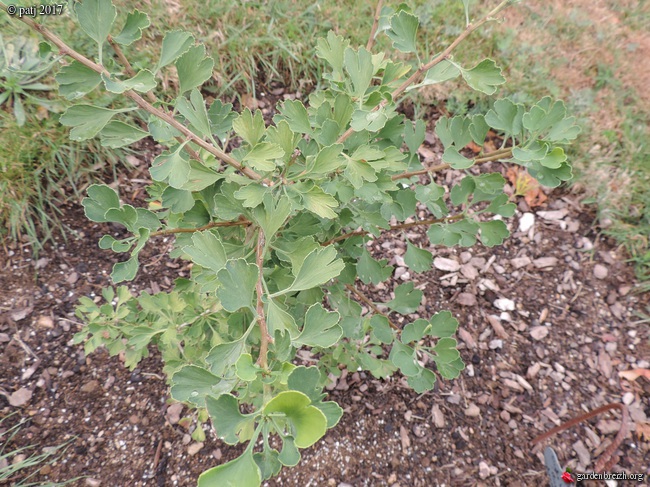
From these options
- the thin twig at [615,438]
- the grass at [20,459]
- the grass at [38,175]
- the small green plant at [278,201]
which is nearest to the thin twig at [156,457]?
the grass at [20,459]

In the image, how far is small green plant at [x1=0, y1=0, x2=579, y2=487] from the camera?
82cm

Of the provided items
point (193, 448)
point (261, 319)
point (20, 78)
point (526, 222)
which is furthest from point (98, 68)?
point (526, 222)

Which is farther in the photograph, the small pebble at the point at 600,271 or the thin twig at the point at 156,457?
the small pebble at the point at 600,271

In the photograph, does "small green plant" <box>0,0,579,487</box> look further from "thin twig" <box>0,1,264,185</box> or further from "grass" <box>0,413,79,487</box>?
"grass" <box>0,413,79,487</box>

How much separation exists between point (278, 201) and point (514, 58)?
7.94ft

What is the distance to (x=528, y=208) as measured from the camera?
2611mm

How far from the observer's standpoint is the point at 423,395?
2049mm

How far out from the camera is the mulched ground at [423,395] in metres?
1.84

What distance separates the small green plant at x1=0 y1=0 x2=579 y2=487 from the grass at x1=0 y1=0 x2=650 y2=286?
1.39m

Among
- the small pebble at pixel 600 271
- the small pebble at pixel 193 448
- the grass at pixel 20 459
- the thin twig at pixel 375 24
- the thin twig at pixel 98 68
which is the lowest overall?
the grass at pixel 20 459

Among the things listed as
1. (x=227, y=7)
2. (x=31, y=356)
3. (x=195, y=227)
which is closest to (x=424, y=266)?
(x=195, y=227)

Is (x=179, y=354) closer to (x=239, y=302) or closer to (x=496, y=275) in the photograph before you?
(x=239, y=302)

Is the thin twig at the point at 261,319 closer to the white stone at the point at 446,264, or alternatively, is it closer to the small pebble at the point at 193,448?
the small pebble at the point at 193,448

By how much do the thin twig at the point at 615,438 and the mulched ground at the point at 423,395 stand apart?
0.13m
